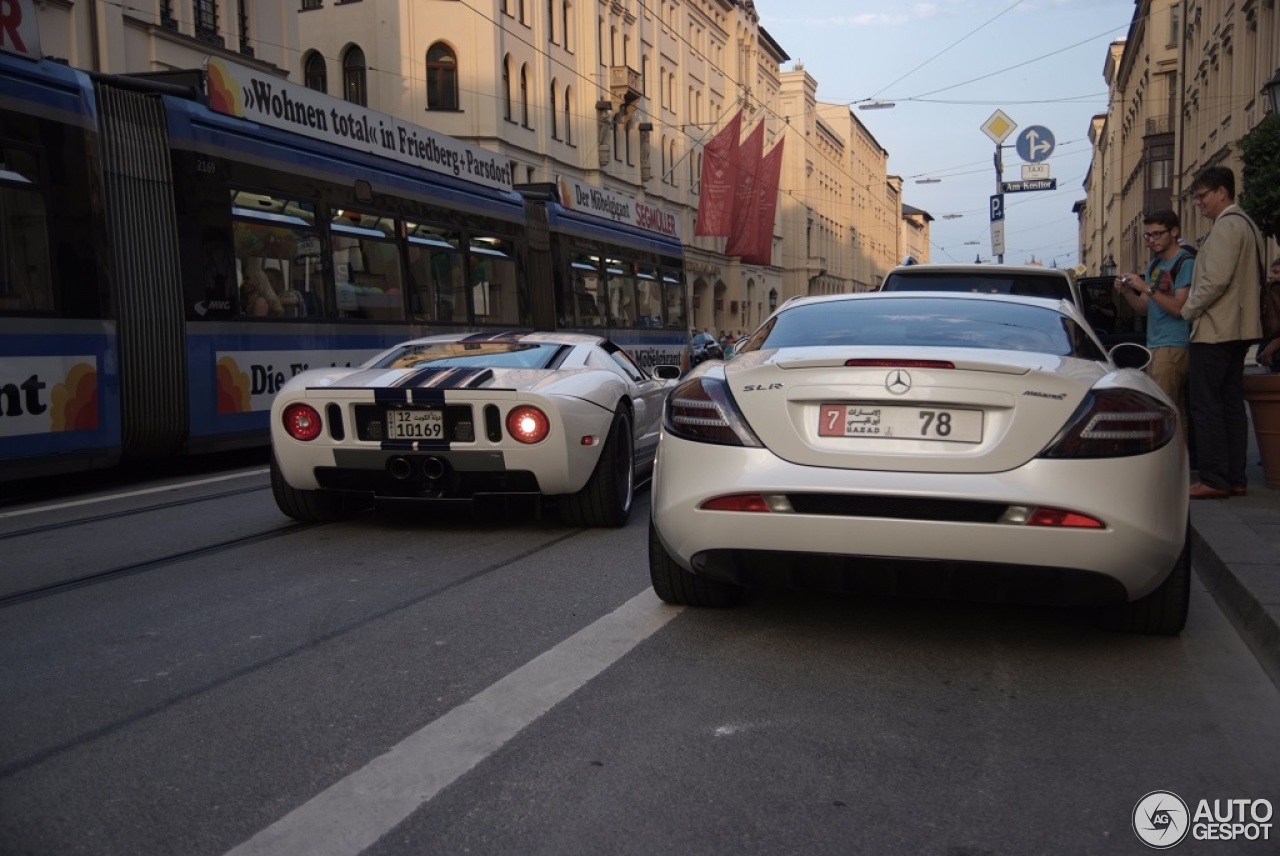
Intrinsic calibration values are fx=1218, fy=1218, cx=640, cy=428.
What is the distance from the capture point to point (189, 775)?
10.5 feet

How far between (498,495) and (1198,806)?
14.6 ft

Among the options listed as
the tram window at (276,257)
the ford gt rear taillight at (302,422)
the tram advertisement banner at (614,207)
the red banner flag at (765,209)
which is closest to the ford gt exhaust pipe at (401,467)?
the ford gt rear taillight at (302,422)

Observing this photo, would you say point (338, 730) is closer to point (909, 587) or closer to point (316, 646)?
point (316, 646)

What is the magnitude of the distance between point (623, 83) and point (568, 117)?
4015 millimetres

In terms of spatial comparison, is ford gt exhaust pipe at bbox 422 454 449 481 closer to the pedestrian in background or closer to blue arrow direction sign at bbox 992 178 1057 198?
the pedestrian in background

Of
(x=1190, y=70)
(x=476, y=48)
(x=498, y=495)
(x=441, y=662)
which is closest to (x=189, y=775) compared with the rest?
(x=441, y=662)

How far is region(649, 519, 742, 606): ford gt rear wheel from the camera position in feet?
16.2

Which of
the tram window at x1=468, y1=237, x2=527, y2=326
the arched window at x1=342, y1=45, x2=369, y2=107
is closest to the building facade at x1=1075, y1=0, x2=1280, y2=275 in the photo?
the tram window at x1=468, y1=237, x2=527, y2=326

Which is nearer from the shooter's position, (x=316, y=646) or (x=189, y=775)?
(x=189, y=775)

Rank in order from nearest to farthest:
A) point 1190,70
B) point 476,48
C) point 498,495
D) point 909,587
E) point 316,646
→ point 909,587
point 316,646
point 498,495
point 476,48
point 1190,70

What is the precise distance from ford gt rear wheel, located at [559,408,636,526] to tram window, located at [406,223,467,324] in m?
6.97

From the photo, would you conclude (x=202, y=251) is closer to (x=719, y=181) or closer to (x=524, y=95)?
(x=719, y=181)

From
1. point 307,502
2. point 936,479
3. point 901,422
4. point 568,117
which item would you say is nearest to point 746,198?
point 568,117

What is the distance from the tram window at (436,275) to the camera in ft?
45.2
